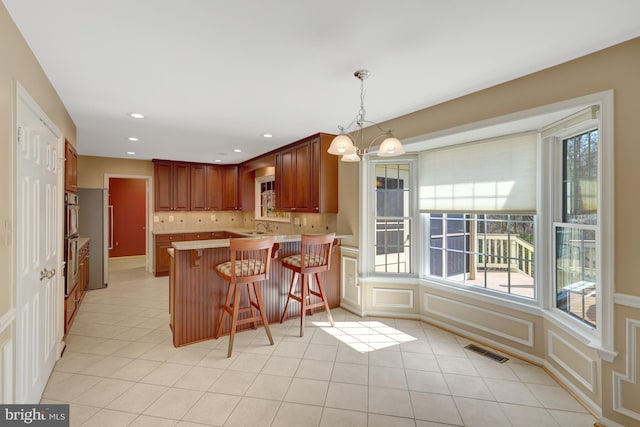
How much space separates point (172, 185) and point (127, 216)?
9.43ft

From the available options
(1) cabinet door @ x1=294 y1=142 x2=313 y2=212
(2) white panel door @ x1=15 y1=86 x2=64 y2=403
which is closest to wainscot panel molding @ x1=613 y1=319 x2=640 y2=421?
(1) cabinet door @ x1=294 y1=142 x2=313 y2=212

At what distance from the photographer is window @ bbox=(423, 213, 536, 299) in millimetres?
2867

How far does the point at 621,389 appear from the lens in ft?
6.09

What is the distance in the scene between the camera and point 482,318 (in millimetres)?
3016

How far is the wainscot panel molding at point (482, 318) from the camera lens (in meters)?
2.70

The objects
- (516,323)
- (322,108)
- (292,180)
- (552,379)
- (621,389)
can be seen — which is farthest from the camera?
(292,180)

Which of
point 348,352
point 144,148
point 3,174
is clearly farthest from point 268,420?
point 144,148

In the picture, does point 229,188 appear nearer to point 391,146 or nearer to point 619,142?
point 391,146

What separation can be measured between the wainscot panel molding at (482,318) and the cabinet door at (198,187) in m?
5.13

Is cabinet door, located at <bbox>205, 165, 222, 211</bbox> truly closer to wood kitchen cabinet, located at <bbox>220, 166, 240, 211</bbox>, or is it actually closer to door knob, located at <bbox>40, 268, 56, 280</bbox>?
wood kitchen cabinet, located at <bbox>220, 166, 240, 211</bbox>

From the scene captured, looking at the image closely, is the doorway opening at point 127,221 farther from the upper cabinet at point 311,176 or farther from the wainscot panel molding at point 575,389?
the wainscot panel molding at point 575,389

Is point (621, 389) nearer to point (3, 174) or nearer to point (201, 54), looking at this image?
point (201, 54)

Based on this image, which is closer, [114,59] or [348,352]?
[114,59]

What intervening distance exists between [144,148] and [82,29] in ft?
12.1
